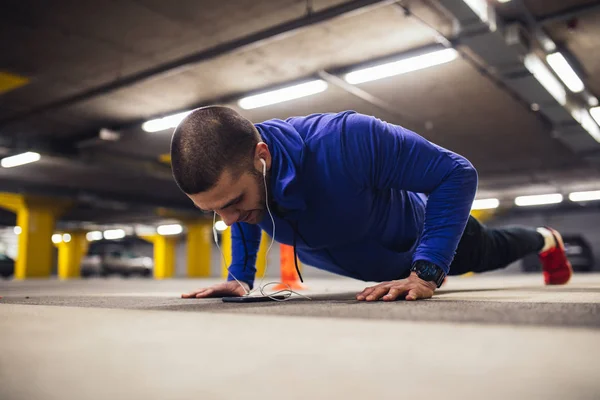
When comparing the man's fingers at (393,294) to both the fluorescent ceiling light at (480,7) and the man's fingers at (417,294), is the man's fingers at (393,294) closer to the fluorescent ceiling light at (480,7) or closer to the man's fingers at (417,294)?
the man's fingers at (417,294)

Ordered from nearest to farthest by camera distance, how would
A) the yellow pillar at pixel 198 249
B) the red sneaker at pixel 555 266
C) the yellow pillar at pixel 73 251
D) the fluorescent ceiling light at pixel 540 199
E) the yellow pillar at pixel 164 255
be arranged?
the red sneaker at pixel 555 266
the fluorescent ceiling light at pixel 540 199
the yellow pillar at pixel 198 249
the yellow pillar at pixel 73 251
the yellow pillar at pixel 164 255

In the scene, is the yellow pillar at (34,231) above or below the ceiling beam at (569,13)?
below

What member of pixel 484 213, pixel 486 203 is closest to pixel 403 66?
pixel 486 203

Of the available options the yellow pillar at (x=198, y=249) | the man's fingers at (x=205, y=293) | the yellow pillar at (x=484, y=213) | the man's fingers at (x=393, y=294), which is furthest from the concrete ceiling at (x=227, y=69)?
the yellow pillar at (x=198, y=249)

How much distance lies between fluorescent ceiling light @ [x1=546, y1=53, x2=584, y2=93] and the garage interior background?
0.08 ft

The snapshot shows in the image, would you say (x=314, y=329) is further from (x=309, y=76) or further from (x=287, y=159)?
(x=309, y=76)

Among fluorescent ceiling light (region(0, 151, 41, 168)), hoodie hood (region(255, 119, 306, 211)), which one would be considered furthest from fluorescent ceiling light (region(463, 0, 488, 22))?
fluorescent ceiling light (region(0, 151, 41, 168))

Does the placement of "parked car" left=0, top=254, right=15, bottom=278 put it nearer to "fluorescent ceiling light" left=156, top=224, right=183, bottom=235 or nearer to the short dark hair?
"fluorescent ceiling light" left=156, top=224, right=183, bottom=235

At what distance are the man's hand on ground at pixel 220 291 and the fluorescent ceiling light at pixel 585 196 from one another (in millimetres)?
15618

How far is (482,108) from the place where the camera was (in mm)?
7883

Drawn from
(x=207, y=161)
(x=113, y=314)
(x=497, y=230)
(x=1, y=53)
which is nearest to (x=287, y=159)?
(x=207, y=161)

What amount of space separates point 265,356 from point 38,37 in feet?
19.5

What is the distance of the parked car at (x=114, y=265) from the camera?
69.7 ft

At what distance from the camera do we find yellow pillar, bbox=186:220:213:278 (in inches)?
819
